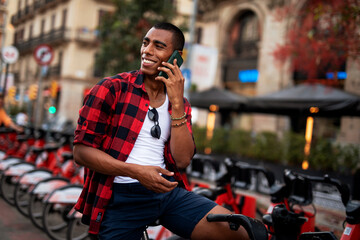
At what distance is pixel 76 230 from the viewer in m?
4.57

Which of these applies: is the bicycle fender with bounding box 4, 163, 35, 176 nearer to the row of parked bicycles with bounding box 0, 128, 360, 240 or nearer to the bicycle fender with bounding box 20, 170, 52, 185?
the row of parked bicycles with bounding box 0, 128, 360, 240

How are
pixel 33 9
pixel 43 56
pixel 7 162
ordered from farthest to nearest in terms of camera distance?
1. pixel 33 9
2. pixel 43 56
3. pixel 7 162

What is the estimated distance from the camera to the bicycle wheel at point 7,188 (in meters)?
6.40

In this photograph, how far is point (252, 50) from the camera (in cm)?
1973

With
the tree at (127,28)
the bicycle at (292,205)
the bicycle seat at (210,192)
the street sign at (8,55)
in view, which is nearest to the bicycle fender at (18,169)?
the bicycle seat at (210,192)

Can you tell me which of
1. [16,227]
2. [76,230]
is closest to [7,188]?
[16,227]

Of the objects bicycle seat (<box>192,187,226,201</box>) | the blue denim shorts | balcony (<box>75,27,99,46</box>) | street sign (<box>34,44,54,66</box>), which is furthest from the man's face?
balcony (<box>75,27,99,46</box>)

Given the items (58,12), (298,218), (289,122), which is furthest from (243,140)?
(58,12)

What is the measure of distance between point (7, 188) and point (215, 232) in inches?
211

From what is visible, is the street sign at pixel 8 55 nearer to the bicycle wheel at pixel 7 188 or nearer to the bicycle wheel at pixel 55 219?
the bicycle wheel at pixel 7 188

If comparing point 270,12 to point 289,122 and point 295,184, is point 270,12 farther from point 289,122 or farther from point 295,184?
point 295,184

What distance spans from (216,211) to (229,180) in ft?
6.98

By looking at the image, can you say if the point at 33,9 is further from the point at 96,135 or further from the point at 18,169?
the point at 96,135

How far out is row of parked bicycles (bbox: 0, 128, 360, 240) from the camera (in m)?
2.49
